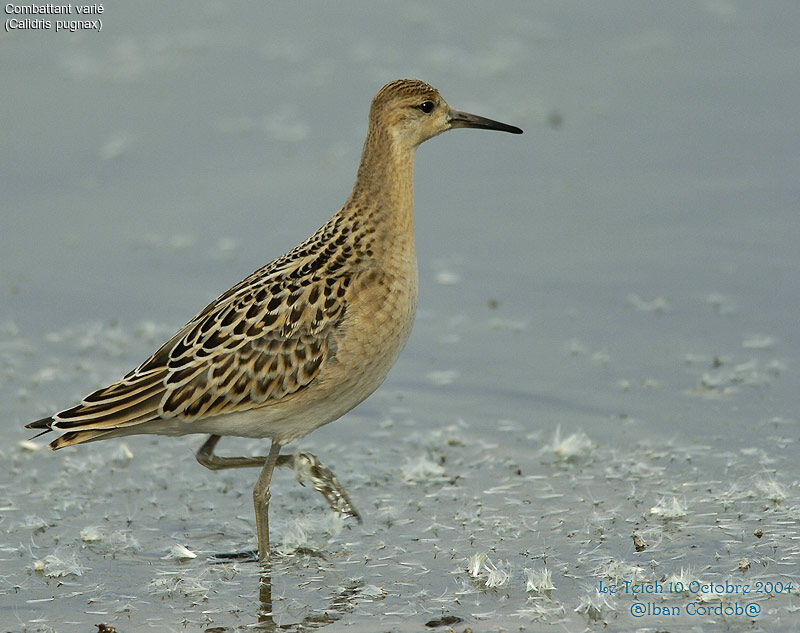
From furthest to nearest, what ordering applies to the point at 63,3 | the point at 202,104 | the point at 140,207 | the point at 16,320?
the point at 63,3 < the point at 202,104 < the point at 140,207 < the point at 16,320

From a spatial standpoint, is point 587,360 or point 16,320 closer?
point 587,360

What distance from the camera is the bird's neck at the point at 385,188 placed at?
8.03 meters

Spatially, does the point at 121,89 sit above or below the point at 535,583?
above

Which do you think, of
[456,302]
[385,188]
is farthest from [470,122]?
[456,302]

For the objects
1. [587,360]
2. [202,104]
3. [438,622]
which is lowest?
[438,622]

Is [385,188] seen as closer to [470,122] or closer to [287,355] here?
[470,122]

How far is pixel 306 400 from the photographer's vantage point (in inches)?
302

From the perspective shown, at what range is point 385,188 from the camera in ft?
26.6

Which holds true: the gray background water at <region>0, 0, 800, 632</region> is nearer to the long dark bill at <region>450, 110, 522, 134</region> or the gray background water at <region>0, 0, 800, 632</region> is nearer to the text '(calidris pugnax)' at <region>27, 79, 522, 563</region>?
the text '(calidris pugnax)' at <region>27, 79, 522, 563</region>

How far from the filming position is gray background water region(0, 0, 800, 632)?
23.8 feet

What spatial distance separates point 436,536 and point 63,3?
9.86 meters

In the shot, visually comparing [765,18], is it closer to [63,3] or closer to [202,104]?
[202,104]

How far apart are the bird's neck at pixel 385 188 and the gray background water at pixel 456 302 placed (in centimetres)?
156

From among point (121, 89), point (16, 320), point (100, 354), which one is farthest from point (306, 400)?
point (121, 89)
